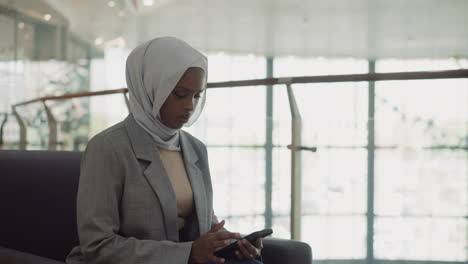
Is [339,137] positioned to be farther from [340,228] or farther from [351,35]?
[351,35]

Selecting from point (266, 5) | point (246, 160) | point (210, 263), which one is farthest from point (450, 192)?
point (266, 5)

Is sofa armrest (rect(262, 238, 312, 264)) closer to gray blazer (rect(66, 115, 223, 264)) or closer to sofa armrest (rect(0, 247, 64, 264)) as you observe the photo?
gray blazer (rect(66, 115, 223, 264))

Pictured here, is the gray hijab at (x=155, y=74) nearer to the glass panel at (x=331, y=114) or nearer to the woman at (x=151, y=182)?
the woman at (x=151, y=182)

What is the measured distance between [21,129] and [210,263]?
552 centimetres

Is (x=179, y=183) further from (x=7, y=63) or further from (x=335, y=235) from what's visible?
(x=7, y=63)

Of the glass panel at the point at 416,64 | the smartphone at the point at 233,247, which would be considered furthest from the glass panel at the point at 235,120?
the glass panel at the point at 416,64

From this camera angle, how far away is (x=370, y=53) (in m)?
16.5

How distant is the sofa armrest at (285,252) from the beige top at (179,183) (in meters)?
0.26

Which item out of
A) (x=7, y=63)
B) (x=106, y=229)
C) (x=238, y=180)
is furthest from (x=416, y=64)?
(x=106, y=229)

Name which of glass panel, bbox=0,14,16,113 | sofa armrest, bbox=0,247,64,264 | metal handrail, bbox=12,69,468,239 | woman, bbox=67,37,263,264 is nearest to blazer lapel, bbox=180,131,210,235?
woman, bbox=67,37,263,264

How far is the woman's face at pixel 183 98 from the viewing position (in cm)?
154

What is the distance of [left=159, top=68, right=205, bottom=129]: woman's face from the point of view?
154 cm

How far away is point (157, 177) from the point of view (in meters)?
1.52

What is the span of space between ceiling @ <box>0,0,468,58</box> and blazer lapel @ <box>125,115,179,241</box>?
11.5 meters
